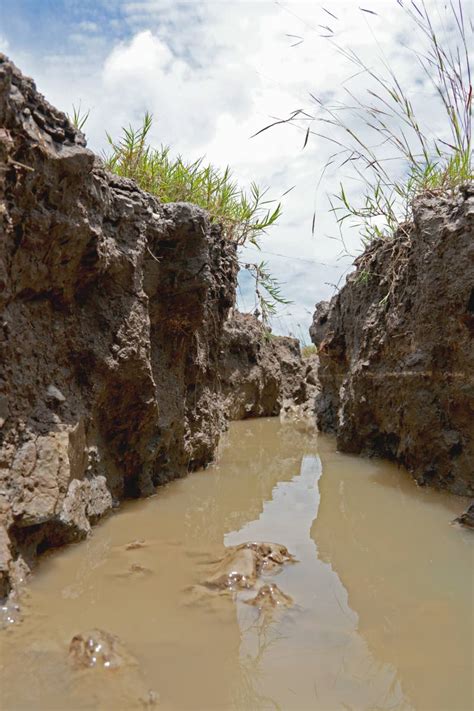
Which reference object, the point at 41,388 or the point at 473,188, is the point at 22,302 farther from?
the point at 473,188

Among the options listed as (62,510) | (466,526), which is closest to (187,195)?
(62,510)

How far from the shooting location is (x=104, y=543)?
94.0 inches

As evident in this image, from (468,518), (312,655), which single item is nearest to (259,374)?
(468,518)

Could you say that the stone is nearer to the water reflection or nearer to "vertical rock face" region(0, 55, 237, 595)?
the water reflection

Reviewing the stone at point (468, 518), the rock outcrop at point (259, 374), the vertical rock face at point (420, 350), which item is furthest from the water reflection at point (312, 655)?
the rock outcrop at point (259, 374)

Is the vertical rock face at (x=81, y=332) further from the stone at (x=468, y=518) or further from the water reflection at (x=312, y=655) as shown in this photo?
the stone at (x=468, y=518)

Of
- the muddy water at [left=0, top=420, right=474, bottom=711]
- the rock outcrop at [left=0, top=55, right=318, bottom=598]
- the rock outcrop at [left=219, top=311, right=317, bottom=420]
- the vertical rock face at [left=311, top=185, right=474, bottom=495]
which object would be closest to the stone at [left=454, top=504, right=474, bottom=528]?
the muddy water at [left=0, top=420, right=474, bottom=711]

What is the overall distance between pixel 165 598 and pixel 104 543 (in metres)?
0.66

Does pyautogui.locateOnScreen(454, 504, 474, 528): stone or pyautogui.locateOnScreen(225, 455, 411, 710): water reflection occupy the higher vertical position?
pyautogui.locateOnScreen(454, 504, 474, 528): stone

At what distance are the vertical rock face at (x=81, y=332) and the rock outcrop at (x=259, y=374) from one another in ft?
8.07

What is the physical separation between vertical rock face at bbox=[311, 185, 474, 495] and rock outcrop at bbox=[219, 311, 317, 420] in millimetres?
1638

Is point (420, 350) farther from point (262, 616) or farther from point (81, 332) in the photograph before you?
point (262, 616)

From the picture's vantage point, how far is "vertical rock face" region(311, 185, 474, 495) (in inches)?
126

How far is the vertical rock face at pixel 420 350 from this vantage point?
3.20 metres
